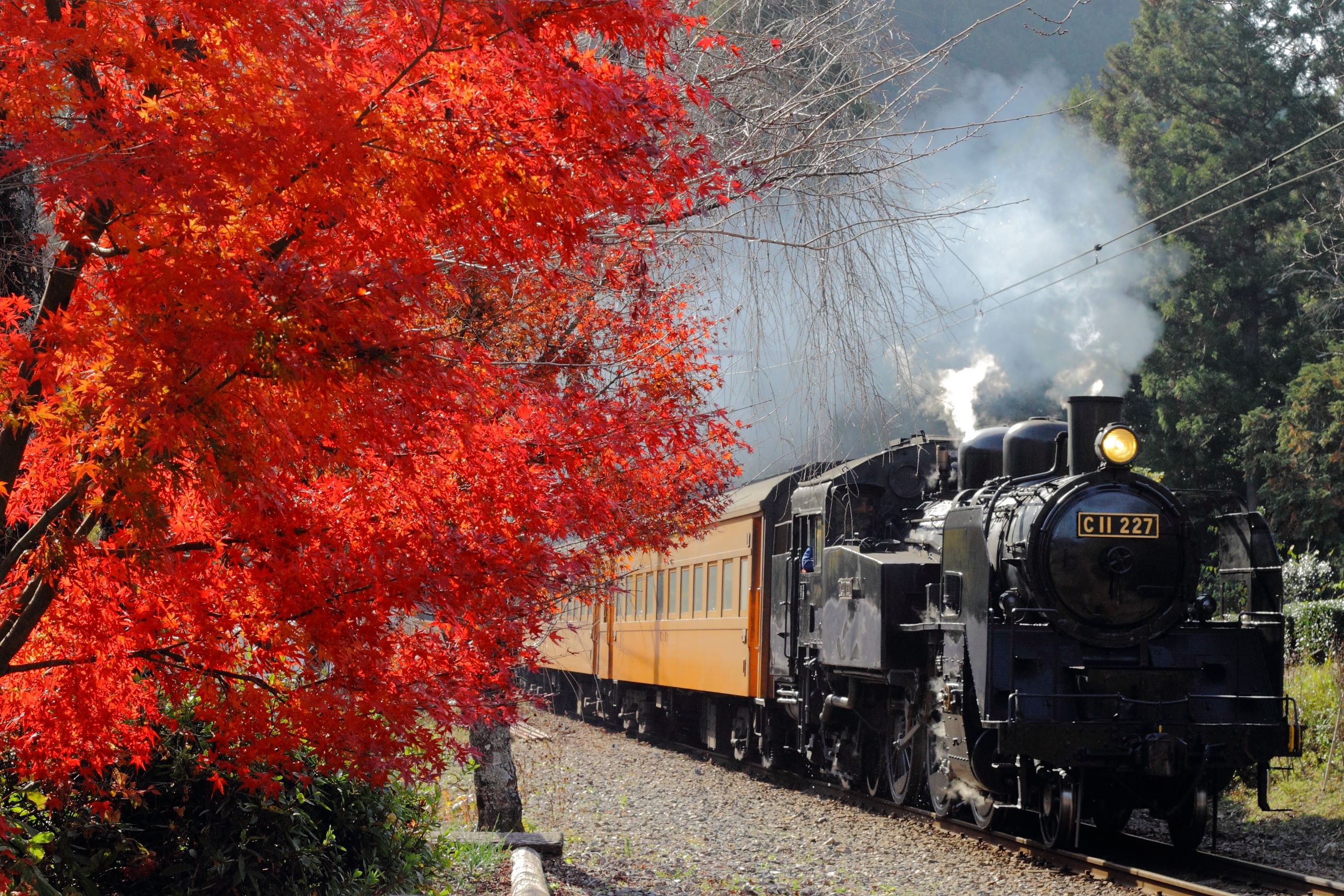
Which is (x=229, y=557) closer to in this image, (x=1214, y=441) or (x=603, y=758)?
(x=603, y=758)

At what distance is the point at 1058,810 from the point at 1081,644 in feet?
3.77

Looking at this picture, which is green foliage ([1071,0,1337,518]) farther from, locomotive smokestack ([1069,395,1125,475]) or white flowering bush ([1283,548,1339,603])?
locomotive smokestack ([1069,395,1125,475])

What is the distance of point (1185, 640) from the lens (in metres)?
9.16

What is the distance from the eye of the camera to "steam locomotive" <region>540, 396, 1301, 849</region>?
8633mm

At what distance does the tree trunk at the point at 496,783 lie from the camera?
30.5 ft

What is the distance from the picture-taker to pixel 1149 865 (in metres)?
8.81

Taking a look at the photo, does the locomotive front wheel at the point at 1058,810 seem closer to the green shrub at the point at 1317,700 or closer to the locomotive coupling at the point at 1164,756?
the locomotive coupling at the point at 1164,756

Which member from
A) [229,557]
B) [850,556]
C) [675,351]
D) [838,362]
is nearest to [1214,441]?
[850,556]

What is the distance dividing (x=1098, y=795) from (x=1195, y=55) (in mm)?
27829

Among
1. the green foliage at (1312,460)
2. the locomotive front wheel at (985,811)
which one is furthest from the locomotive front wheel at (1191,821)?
the green foliage at (1312,460)

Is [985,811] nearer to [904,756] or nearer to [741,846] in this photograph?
[904,756]

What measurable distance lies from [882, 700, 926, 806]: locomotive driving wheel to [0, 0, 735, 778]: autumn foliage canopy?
6.02m

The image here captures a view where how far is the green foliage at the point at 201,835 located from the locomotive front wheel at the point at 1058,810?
4.38 meters

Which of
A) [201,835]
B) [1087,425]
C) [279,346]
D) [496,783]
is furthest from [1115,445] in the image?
[279,346]
